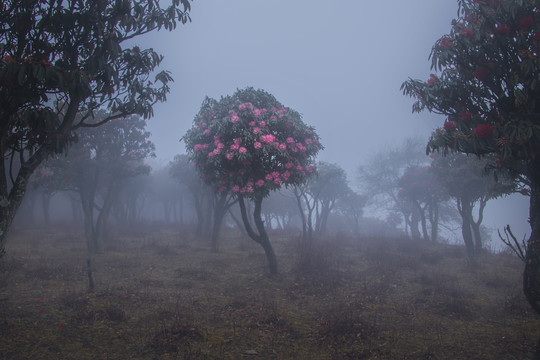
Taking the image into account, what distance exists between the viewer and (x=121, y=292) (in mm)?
10289

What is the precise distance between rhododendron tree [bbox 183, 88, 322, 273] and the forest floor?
3.57m

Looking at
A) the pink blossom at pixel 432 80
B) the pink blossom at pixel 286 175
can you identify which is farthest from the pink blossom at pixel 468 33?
the pink blossom at pixel 286 175

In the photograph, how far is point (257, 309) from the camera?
8961mm

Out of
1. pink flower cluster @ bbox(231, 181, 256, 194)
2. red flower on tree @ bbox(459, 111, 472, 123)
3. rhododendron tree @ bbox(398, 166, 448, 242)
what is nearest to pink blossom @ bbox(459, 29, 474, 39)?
red flower on tree @ bbox(459, 111, 472, 123)

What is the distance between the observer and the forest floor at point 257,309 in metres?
6.29

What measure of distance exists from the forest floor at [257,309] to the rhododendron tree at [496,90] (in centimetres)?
285

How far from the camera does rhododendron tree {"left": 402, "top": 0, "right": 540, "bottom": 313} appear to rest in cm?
605

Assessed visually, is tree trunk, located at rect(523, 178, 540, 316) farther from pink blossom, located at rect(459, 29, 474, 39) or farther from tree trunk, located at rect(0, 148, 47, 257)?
tree trunk, located at rect(0, 148, 47, 257)

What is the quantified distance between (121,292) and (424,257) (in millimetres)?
17053

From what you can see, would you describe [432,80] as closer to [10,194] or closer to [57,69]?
[57,69]

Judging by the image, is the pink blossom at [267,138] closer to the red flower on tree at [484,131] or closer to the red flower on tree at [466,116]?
the red flower on tree at [466,116]

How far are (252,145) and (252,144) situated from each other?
0.05 metres

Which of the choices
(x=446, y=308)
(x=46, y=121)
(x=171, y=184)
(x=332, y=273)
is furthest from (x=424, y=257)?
(x=171, y=184)

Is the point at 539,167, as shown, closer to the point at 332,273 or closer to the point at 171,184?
the point at 332,273
